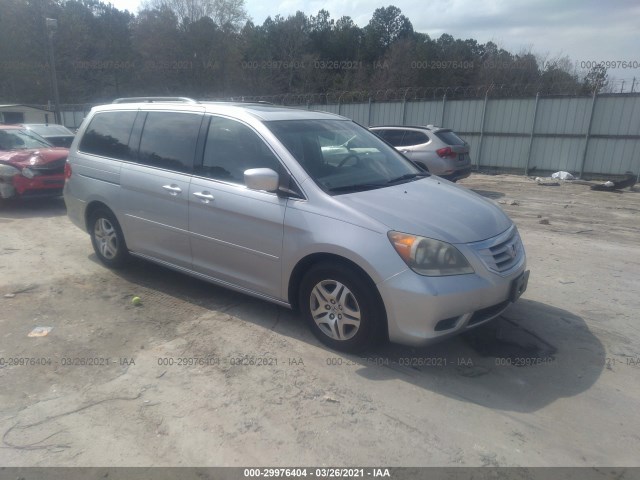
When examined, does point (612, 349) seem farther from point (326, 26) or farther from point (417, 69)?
point (326, 26)

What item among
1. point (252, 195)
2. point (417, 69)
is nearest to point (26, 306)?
point (252, 195)

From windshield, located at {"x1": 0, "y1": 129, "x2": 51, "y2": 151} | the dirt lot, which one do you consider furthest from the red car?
the dirt lot

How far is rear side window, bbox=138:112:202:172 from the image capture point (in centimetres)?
461

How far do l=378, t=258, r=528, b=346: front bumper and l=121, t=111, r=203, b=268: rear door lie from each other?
2178 millimetres

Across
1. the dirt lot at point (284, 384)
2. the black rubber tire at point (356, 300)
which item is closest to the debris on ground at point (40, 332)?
the dirt lot at point (284, 384)

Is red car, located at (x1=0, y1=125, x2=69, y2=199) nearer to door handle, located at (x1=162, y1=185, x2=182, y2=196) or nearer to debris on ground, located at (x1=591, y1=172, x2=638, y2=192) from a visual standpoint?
door handle, located at (x1=162, y1=185, x2=182, y2=196)

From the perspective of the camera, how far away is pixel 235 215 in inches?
163

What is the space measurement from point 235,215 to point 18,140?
27.0 ft

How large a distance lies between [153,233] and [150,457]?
104 inches

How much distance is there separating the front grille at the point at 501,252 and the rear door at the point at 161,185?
263cm

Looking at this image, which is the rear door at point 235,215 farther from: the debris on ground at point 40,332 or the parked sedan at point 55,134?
the parked sedan at point 55,134

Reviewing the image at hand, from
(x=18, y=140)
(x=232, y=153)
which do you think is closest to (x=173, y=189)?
(x=232, y=153)

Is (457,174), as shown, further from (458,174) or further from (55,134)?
(55,134)

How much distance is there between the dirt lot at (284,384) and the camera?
2777mm
